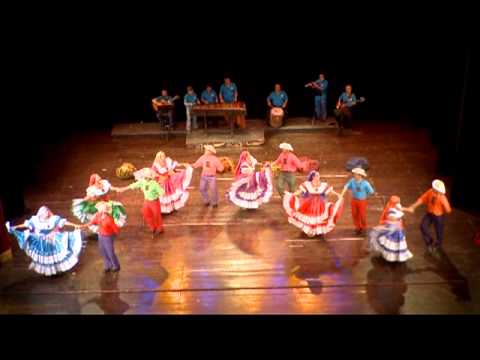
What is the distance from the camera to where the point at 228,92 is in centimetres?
1379

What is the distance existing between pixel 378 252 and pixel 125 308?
335 cm

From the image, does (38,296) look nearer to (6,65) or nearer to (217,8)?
(6,65)

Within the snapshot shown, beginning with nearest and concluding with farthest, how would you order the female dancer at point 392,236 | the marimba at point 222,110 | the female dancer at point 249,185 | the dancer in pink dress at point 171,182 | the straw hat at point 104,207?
the straw hat at point 104,207 → the female dancer at point 392,236 → the dancer in pink dress at point 171,182 → the female dancer at point 249,185 → the marimba at point 222,110

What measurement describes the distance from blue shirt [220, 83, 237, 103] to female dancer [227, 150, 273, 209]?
129 inches

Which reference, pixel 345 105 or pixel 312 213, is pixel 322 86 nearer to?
pixel 345 105

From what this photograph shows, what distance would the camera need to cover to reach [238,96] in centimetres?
1516

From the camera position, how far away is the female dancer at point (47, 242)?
30.3 ft

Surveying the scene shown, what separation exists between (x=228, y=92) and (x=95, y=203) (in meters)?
4.62

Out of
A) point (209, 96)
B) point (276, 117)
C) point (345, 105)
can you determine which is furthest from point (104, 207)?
point (345, 105)

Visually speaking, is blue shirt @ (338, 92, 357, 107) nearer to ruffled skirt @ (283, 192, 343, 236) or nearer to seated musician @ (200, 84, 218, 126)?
seated musician @ (200, 84, 218, 126)

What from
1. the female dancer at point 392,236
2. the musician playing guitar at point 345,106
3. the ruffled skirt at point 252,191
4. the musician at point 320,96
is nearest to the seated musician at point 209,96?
the musician at point 320,96

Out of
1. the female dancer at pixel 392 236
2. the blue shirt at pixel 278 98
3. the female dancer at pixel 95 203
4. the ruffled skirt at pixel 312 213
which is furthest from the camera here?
the blue shirt at pixel 278 98

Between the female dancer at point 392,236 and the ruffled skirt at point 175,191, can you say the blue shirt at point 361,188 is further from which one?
the ruffled skirt at point 175,191
